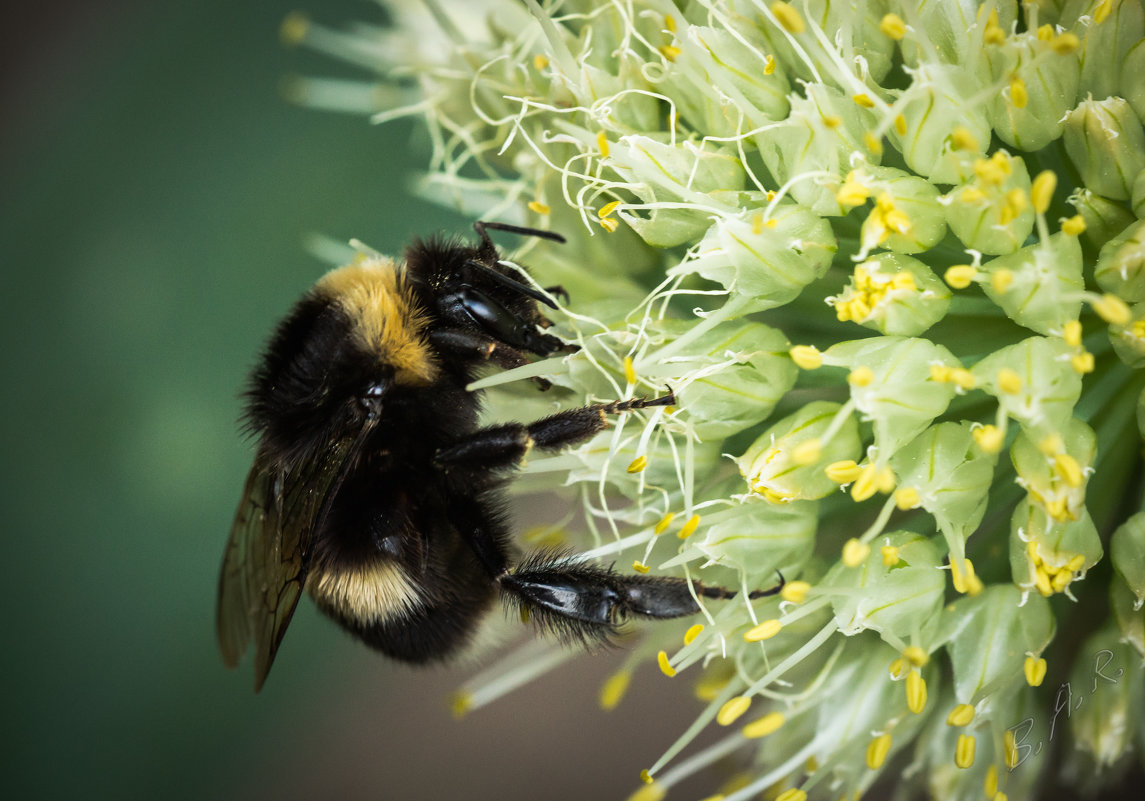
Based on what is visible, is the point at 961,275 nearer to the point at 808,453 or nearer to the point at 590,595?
the point at 808,453

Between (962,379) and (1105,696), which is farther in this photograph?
(1105,696)

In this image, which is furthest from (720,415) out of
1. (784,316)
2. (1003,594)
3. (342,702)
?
(342,702)

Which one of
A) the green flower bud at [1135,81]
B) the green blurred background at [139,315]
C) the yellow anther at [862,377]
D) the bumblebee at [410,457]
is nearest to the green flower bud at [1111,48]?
the green flower bud at [1135,81]

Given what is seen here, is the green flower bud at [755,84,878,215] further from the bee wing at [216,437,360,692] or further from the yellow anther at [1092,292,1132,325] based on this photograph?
the bee wing at [216,437,360,692]

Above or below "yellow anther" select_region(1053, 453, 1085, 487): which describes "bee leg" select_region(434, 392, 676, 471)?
above

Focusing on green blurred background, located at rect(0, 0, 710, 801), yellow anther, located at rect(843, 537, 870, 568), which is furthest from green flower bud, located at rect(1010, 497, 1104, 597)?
green blurred background, located at rect(0, 0, 710, 801)

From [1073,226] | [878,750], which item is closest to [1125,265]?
[1073,226]

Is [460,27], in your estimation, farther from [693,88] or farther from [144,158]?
[144,158]
